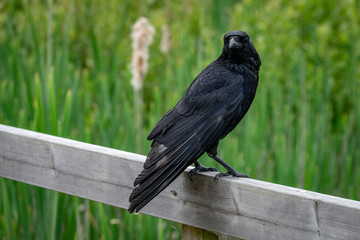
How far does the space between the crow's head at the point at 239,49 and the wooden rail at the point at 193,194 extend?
0.51m

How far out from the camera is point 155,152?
4.77 feet

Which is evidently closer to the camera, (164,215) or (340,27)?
(164,215)

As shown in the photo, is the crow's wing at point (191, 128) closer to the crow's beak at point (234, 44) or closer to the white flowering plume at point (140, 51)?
the crow's beak at point (234, 44)

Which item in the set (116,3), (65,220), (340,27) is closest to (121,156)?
(65,220)

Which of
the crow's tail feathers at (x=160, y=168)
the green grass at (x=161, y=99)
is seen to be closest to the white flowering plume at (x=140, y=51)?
the green grass at (x=161, y=99)

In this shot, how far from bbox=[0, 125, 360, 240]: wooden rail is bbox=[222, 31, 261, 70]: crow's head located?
0.51m

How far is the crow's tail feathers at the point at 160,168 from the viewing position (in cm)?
135

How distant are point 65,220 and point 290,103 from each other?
1538 millimetres

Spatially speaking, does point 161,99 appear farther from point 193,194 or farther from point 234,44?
point 193,194

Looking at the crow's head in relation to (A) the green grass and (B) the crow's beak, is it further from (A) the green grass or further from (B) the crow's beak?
(A) the green grass

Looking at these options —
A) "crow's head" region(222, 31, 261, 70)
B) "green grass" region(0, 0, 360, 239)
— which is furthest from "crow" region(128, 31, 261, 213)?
"green grass" region(0, 0, 360, 239)

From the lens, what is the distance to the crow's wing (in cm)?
138

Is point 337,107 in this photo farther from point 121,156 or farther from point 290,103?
point 121,156

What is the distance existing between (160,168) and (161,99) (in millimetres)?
1924
